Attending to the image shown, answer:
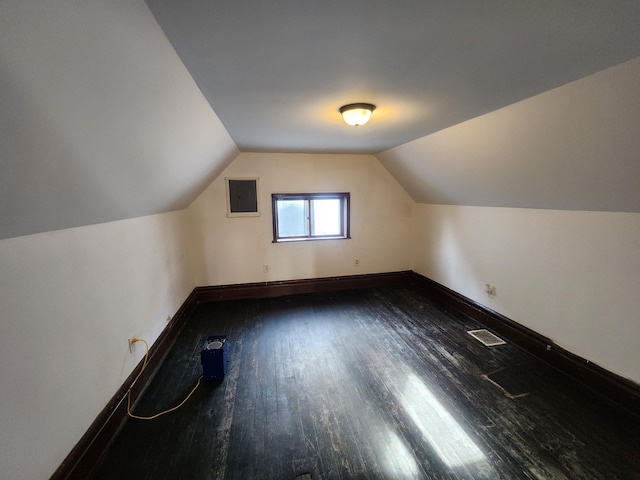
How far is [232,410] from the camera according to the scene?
202 centimetres

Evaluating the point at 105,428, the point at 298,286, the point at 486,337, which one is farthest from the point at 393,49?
the point at 298,286

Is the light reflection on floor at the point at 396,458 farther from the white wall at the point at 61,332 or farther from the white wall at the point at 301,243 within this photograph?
the white wall at the point at 301,243

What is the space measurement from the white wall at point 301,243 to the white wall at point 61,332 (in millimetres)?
1612

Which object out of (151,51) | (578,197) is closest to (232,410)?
(151,51)

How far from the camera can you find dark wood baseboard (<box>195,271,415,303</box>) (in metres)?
4.09

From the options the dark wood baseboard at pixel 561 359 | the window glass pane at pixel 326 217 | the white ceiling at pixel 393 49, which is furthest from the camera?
the window glass pane at pixel 326 217

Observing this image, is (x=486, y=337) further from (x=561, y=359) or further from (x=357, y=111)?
(x=357, y=111)

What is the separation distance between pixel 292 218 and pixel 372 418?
9.83 ft

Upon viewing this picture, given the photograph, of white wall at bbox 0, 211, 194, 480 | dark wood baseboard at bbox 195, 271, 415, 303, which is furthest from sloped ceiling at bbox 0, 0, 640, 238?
dark wood baseboard at bbox 195, 271, 415, 303

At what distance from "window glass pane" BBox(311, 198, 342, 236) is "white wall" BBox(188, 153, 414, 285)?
191 millimetres

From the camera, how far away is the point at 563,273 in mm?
2400

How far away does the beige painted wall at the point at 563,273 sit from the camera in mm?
1979

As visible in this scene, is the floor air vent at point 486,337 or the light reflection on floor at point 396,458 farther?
the floor air vent at point 486,337

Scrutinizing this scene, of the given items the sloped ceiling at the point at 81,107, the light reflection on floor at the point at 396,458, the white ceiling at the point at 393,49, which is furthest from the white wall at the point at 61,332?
the light reflection on floor at the point at 396,458
